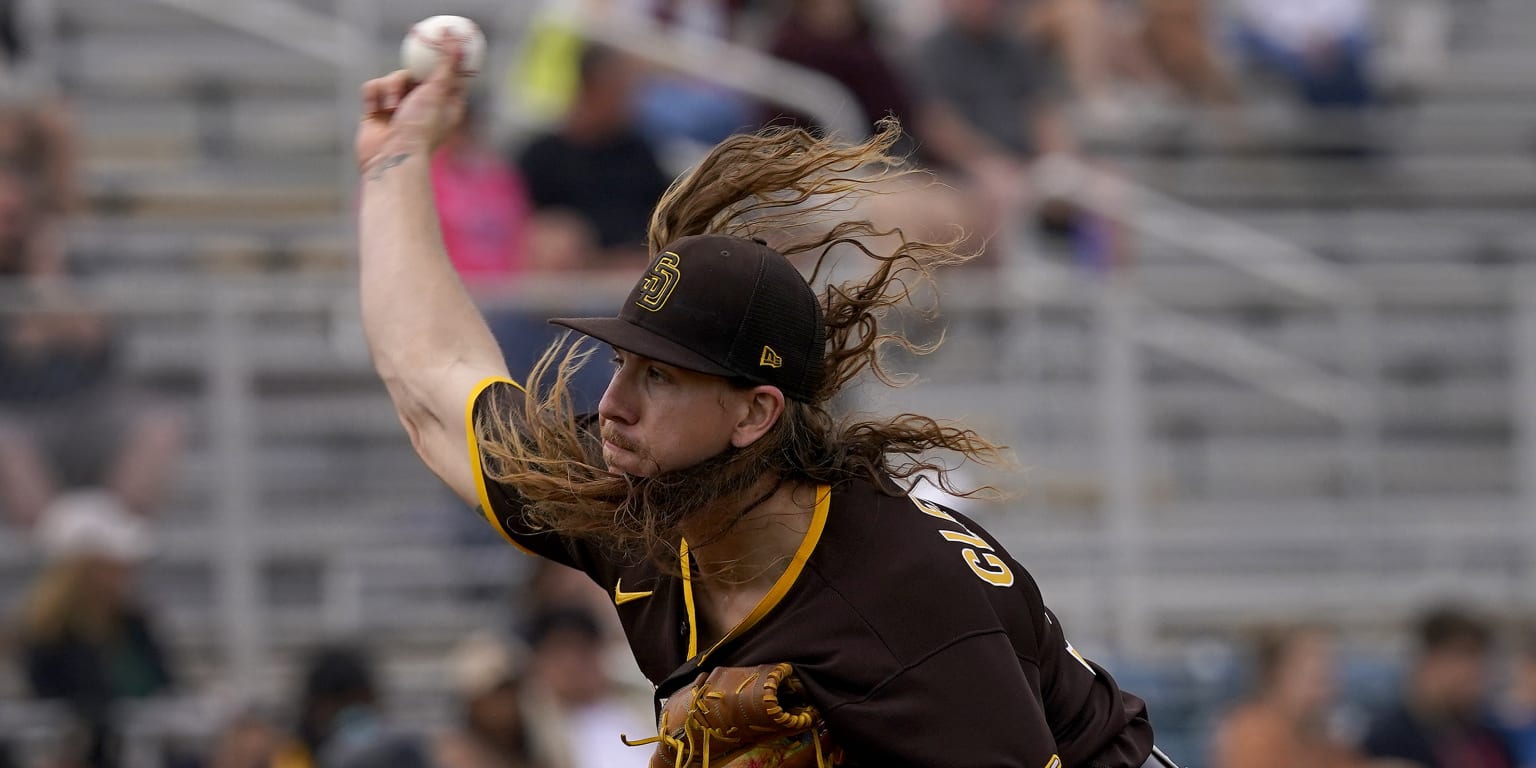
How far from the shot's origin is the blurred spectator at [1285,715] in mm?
7160

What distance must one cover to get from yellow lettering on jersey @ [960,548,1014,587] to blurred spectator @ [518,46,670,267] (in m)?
4.69

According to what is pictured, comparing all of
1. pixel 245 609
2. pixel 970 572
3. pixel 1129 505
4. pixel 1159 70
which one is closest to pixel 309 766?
pixel 245 609

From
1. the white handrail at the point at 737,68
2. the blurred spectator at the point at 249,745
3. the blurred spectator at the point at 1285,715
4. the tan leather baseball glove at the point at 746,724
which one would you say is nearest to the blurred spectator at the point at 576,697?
the blurred spectator at the point at 249,745

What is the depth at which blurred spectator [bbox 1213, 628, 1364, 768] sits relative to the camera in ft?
23.5

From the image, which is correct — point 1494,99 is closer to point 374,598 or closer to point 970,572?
point 374,598

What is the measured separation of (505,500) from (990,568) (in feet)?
2.56

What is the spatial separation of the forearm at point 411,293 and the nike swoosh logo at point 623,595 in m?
0.44

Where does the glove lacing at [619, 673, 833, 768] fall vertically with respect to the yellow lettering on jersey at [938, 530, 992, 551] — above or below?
below

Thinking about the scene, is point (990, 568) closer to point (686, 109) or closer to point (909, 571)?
point (909, 571)

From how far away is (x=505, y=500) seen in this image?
3.34m

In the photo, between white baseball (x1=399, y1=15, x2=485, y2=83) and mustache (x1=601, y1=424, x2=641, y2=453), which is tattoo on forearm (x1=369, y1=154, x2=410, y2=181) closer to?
white baseball (x1=399, y1=15, x2=485, y2=83)

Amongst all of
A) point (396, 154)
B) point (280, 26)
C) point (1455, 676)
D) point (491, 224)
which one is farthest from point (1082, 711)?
point (280, 26)

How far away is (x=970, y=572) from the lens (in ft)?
9.80

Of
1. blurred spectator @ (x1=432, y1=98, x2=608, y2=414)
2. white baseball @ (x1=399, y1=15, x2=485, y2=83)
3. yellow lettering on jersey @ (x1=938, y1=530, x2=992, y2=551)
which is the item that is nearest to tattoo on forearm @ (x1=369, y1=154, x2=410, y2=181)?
white baseball @ (x1=399, y1=15, x2=485, y2=83)
